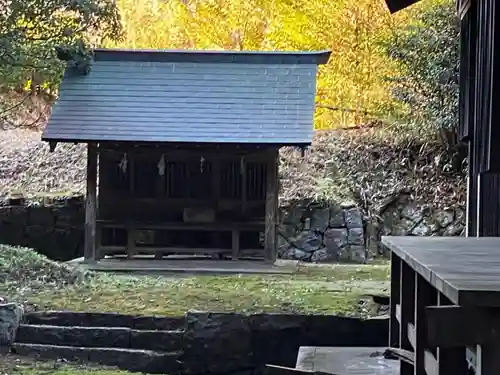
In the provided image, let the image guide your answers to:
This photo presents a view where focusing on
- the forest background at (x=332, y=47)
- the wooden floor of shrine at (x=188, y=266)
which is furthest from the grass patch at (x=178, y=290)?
the forest background at (x=332, y=47)

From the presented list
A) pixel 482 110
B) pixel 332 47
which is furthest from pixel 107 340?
pixel 332 47

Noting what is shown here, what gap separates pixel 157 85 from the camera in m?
13.0

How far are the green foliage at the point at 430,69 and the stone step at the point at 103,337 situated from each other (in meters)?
8.71

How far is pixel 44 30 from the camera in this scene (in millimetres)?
11211

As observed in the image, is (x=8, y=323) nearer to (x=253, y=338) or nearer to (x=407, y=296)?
(x=253, y=338)

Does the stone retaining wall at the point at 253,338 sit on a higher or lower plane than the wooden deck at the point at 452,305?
lower

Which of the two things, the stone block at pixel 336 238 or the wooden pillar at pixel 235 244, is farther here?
the stone block at pixel 336 238

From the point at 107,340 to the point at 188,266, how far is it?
14.7 feet

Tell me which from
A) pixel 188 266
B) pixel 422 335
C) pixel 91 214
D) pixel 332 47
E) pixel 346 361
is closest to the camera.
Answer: pixel 422 335

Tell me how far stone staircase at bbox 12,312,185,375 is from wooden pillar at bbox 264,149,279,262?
15.1 feet

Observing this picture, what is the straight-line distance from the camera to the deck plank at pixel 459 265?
229 centimetres

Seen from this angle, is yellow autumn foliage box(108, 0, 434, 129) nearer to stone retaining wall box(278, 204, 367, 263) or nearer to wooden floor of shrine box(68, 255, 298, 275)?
stone retaining wall box(278, 204, 367, 263)

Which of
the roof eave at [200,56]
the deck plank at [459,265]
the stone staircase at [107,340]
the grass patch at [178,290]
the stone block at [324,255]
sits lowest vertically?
the stone staircase at [107,340]

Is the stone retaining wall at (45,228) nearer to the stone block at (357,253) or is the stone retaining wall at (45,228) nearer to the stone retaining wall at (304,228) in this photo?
the stone retaining wall at (304,228)
